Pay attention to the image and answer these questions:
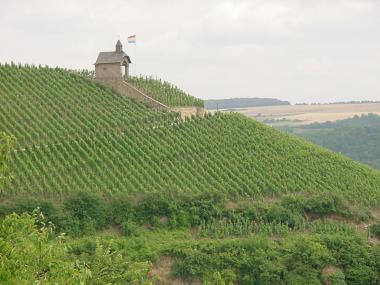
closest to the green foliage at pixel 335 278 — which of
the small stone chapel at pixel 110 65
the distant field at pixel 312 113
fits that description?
the small stone chapel at pixel 110 65

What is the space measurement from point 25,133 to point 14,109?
3831 millimetres

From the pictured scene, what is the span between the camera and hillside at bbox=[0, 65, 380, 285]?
29.3m

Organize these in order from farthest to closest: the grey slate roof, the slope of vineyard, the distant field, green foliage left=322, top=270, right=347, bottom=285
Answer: the distant field → the grey slate roof → the slope of vineyard → green foliage left=322, top=270, right=347, bottom=285

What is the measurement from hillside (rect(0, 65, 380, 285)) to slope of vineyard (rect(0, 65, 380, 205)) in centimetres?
8

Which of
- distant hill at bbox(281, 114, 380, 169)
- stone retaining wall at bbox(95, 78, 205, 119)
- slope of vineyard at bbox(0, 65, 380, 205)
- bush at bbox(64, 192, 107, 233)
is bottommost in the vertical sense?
distant hill at bbox(281, 114, 380, 169)

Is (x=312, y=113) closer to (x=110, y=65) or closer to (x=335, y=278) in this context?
(x=110, y=65)

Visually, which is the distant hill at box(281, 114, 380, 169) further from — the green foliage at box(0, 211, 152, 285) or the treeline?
the green foliage at box(0, 211, 152, 285)

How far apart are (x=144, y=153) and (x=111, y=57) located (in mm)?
12978

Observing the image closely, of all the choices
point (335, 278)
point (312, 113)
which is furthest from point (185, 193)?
point (312, 113)

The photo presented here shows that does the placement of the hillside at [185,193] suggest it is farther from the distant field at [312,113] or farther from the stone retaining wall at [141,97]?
the distant field at [312,113]

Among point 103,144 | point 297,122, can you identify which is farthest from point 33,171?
point 297,122

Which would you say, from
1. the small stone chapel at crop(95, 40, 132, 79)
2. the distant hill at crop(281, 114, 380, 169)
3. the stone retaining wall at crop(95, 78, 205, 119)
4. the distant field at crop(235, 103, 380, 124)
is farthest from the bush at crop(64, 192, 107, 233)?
the distant field at crop(235, 103, 380, 124)

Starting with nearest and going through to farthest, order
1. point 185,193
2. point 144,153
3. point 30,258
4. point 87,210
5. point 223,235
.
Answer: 1. point 30,258
2. point 87,210
3. point 223,235
4. point 185,193
5. point 144,153

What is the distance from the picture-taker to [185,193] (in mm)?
33969
